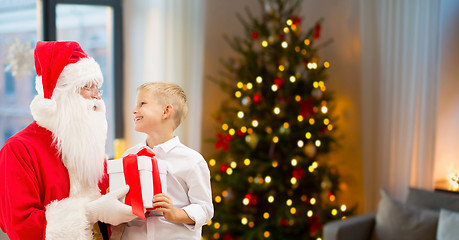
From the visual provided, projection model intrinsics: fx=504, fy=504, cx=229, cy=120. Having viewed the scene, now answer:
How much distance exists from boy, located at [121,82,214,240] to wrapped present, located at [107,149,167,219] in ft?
0.23

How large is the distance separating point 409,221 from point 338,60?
1611mm

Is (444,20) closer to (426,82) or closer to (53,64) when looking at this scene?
(426,82)

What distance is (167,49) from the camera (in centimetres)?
346

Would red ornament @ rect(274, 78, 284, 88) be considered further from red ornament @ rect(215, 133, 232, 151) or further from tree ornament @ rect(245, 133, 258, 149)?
red ornament @ rect(215, 133, 232, 151)

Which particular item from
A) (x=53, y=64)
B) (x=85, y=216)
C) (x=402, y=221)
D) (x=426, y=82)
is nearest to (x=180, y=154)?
(x=85, y=216)

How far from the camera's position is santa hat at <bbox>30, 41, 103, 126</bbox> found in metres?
1.50

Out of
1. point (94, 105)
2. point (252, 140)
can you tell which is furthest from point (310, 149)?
point (94, 105)

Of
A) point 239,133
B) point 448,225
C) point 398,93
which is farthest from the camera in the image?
point 398,93

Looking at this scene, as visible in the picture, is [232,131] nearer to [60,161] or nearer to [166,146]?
[166,146]

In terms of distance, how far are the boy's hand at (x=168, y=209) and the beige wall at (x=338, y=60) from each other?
8.30 feet

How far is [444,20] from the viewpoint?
11.4 feet

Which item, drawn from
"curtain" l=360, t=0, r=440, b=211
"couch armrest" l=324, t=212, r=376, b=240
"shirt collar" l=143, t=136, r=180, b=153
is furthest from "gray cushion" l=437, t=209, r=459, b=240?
"shirt collar" l=143, t=136, r=180, b=153

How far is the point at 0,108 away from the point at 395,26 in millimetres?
2735

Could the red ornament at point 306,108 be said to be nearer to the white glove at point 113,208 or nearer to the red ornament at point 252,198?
the red ornament at point 252,198
